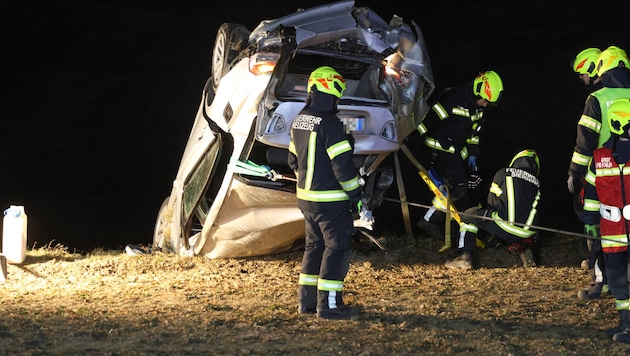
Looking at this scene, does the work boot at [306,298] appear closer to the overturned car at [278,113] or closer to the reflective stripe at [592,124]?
the overturned car at [278,113]

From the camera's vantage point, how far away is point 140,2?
862 inches

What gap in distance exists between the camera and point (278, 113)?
707 cm

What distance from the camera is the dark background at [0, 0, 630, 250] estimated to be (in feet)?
46.0

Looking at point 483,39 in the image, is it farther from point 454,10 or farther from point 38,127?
point 38,127

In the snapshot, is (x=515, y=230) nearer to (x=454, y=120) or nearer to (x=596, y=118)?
(x=454, y=120)

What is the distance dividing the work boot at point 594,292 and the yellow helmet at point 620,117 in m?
1.63

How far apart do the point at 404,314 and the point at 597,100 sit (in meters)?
2.33

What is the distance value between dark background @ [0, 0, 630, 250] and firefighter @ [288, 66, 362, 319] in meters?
6.13

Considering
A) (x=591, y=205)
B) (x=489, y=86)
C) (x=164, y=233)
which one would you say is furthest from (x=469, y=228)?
(x=164, y=233)

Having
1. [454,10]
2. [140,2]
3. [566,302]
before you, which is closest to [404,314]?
[566,302]

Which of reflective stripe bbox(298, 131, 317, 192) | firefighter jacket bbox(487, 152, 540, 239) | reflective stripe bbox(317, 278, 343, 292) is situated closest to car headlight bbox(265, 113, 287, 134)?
reflective stripe bbox(298, 131, 317, 192)

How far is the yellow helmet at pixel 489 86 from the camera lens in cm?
860

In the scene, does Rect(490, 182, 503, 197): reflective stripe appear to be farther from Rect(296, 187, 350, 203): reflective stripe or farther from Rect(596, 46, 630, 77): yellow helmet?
Rect(296, 187, 350, 203): reflective stripe

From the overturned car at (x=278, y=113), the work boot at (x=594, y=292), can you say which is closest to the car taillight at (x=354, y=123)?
the overturned car at (x=278, y=113)
